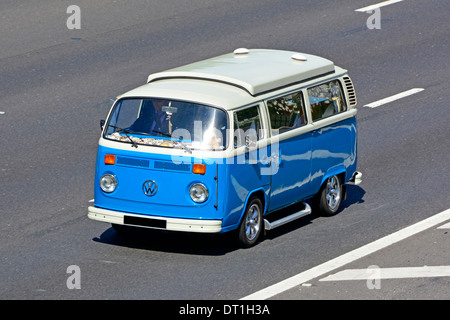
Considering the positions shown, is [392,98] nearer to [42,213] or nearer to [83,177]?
[83,177]

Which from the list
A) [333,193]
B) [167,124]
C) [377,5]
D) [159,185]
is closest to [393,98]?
[333,193]

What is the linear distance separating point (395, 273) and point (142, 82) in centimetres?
887

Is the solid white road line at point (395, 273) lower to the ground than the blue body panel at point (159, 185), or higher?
lower

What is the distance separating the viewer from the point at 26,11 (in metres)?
22.8

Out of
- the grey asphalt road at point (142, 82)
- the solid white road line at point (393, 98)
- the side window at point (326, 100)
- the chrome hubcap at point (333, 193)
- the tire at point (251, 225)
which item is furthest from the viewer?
the solid white road line at point (393, 98)

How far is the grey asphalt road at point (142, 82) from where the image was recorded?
11852 mm

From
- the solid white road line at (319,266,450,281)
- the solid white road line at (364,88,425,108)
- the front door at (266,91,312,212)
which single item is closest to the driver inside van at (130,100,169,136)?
the front door at (266,91,312,212)

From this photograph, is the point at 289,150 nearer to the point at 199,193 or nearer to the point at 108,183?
the point at 199,193

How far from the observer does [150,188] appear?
481 inches

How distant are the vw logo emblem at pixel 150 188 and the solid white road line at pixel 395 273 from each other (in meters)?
2.35

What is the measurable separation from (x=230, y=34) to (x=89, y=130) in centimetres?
587

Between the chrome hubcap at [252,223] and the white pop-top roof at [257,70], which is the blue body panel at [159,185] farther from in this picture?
the white pop-top roof at [257,70]

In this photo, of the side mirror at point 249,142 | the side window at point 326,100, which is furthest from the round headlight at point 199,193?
the side window at point 326,100
